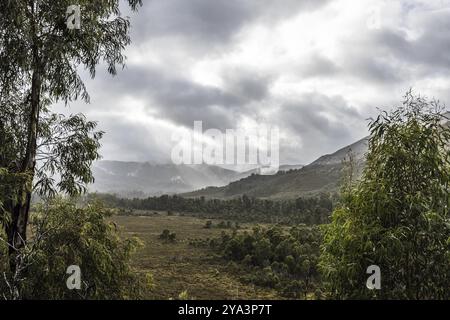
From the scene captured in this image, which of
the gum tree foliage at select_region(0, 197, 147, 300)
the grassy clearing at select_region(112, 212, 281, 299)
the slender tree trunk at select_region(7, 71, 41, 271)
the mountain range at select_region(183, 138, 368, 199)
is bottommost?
the grassy clearing at select_region(112, 212, 281, 299)

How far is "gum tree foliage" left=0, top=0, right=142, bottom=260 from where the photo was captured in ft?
25.6

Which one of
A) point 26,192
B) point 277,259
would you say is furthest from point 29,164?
point 277,259

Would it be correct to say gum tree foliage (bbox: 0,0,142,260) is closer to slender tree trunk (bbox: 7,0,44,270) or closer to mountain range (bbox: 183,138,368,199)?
Result: slender tree trunk (bbox: 7,0,44,270)

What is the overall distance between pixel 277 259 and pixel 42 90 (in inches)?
886

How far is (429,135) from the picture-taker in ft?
18.1

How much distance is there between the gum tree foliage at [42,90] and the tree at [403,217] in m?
5.76

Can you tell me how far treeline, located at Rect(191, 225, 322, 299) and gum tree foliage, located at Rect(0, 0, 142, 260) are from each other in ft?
52.1

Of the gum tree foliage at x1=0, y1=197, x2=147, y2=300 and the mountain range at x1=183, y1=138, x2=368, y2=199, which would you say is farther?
the mountain range at x1=183, y1=138, x2=368, y2=199

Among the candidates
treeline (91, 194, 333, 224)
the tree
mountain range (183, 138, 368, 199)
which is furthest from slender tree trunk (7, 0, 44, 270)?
mountain range (183, 138, 368, 199)

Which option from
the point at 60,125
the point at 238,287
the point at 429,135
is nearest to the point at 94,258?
the point at 60,125

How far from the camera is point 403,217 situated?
527 centimetres

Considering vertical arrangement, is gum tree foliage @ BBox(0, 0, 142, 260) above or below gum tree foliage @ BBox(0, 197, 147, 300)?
above

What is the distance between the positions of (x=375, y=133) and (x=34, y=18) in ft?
22.6
